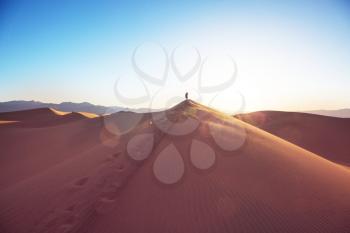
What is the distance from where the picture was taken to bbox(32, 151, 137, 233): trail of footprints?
477 cm

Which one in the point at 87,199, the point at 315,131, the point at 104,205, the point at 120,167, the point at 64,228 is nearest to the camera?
the point at 64,228

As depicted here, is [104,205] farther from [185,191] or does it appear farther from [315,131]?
[315,131]

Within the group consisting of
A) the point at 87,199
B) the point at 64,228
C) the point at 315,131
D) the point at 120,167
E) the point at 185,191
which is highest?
the point at 120,167

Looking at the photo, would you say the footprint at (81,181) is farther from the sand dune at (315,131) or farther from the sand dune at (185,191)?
the sand dune at (315,131)

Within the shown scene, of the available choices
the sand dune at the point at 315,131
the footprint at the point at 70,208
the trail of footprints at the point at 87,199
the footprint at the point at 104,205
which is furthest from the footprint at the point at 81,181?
the sand dune at the point at 315,131

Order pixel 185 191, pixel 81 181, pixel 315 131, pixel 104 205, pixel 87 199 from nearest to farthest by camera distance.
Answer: pixel 104 205
pixel 87 199
pixel 185 191
pixel 81 181
pixel 315 131

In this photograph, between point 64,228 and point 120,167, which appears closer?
point 64,228

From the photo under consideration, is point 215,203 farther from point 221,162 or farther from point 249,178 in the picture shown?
point 221,162

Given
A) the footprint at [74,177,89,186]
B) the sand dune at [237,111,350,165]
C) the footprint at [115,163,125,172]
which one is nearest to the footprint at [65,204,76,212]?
the footprint at [74,177,89,186]

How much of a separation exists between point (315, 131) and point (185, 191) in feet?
65.4

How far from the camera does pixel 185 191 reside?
580cm

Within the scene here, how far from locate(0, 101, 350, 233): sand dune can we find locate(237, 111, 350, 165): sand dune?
32.4 feet

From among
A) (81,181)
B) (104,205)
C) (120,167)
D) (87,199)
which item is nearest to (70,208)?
(87,199)

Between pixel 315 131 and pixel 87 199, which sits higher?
pixel 87 199
